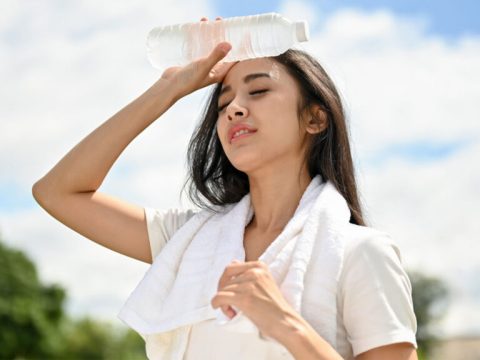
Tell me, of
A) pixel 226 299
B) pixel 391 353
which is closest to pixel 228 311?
pixel 226 299

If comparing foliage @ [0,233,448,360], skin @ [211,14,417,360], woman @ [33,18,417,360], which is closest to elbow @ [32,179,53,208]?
woman @ [33,18,417,360]

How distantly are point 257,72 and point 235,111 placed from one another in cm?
20

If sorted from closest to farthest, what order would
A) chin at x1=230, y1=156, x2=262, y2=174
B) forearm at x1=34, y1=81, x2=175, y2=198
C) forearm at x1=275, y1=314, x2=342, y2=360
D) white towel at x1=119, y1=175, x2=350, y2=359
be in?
forearm at x1=275, y1=314, x2=342, y2=360, white towel at x1=119, y1=175, x2=350, y2=359, chin at x1=230, y1=156, x2=262, y2=174, forearm at x1=34, y1=81, x2=175, y2=198

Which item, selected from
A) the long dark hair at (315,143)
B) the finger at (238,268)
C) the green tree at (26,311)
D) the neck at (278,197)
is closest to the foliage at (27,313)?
the green tree at (26,311)

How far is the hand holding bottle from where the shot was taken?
345 cm

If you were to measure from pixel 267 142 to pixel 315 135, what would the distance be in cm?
27

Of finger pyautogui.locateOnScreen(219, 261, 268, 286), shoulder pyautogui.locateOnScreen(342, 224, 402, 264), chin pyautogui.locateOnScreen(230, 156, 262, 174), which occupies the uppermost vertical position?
chin pyautogui.locateOnScreen(230, 156, 262, 174)

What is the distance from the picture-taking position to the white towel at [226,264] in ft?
9.77

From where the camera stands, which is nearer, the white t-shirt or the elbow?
the white t-shirt

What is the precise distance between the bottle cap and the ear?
0.26 metres

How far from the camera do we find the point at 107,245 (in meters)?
3.63

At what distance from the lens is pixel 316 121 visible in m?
3.47

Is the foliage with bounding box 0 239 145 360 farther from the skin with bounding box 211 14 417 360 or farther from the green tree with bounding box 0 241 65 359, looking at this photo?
the skin with bounding box 211 14 417 360

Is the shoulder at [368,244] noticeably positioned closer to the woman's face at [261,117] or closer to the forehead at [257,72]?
the woman's face at [261,117]
